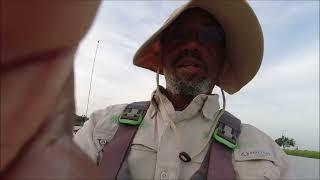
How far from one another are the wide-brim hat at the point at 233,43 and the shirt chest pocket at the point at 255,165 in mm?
693

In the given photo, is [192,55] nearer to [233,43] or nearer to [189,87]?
[189,87]

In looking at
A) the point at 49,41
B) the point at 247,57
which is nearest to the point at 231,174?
the point at 247,57

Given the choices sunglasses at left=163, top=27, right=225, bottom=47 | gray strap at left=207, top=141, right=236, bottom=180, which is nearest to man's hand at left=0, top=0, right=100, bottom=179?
gray strap at left=207, top=141, right=236, bottom=180

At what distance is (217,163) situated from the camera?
2.14 metres

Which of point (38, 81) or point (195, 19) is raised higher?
point (195, 19)

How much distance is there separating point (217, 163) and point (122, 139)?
53cm

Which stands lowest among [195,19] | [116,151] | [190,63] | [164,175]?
[164,175]

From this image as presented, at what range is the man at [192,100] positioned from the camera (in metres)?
2.21

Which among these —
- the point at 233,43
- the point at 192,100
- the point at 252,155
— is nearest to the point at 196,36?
the point at 233,43

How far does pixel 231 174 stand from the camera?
2.10 meters

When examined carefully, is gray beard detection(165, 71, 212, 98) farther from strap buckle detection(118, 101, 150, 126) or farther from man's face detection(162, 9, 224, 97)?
strap buckle detection(118, 101, 150, 126)

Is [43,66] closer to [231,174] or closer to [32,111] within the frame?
[32,111]

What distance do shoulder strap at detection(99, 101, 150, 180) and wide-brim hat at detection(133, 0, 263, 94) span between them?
0.51 m

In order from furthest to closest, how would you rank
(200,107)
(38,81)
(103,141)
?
(200,107) → (103,141) → (38,81)
